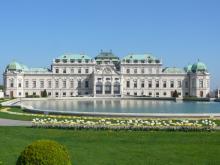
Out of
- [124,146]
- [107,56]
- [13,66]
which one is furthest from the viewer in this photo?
[107,56]

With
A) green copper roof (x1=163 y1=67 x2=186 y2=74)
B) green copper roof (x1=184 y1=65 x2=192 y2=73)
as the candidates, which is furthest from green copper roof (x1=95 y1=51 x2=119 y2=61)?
green copper roof (x1=184 y1=65 x2=192 y2=73)

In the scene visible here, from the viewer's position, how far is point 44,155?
331 inches

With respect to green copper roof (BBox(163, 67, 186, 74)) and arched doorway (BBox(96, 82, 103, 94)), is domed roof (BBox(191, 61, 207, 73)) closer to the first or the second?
green copper roof (BBox(163, 67, 186, 74))


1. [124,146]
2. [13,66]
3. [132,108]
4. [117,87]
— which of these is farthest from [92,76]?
[124,146]

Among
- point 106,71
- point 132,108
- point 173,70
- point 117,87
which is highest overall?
point 173,70

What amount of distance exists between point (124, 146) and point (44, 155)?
8.74 meters

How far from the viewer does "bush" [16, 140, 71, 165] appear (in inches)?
330

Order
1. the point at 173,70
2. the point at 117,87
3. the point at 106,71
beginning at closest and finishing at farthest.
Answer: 1. the point at 117,87
2. the point at 106,71
3. the point at 173,70

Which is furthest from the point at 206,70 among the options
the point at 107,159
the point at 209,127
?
the point at 107,159

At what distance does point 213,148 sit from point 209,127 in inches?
218

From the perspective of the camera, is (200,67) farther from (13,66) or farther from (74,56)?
(13,66)

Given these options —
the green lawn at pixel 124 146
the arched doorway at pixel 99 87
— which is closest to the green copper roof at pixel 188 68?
the arched doorway at pixel 99 87

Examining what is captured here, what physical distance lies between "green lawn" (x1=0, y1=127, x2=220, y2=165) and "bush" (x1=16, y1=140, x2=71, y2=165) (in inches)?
198

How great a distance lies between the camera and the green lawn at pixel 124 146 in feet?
46.3
